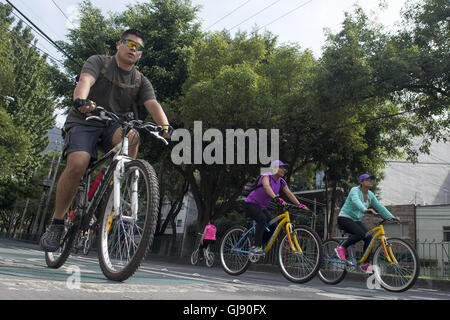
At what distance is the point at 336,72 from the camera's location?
12898 mm

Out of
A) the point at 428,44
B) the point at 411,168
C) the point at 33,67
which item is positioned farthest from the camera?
the point at 411,168

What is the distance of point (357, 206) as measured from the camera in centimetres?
622

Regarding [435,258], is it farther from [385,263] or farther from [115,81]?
[115,81]

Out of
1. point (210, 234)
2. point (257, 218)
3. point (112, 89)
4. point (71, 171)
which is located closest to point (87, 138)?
point (71, 171)

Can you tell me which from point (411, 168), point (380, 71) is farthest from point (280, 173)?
point (411, 168)

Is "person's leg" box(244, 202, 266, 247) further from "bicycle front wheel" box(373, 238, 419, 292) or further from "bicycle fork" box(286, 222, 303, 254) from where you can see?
"bicycle front wheel" box(373, 238, 419, 292)

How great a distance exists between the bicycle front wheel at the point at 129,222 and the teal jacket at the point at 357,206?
4327 millimetres

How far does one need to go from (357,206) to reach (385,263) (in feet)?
3.12

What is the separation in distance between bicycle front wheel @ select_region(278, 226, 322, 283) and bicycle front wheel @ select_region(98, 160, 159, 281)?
10.1 ft

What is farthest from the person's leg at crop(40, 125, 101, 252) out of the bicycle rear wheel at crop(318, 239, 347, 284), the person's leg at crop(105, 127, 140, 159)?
the bicycle rear wheel at crop(318, 239, 347, 284)

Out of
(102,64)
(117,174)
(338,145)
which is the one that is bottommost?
(117,174)

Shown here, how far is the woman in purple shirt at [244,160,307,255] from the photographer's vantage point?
239 inches
